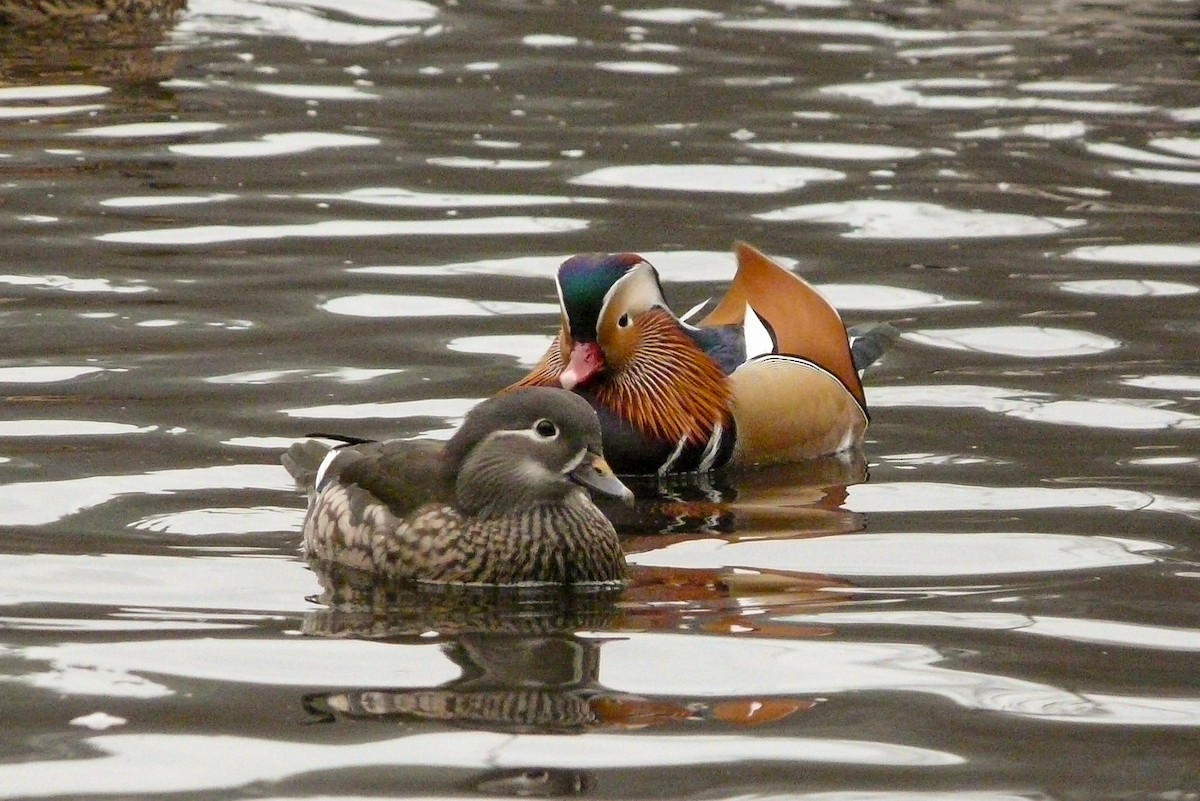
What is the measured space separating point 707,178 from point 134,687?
24.9 feet

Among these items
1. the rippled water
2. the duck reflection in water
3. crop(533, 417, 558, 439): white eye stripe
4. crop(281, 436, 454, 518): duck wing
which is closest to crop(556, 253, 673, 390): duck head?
the rippled water

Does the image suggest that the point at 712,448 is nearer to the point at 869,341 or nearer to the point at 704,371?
the point at 704,371

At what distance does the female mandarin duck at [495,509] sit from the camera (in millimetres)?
5703

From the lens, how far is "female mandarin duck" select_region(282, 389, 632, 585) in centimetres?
570

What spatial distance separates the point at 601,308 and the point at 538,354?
4.28ft

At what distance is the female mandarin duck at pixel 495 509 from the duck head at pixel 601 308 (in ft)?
3.81

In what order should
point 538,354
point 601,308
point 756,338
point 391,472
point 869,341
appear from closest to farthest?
point 391,472 < point 601,308 < point 756,338 < point 869,341 < point 538,354

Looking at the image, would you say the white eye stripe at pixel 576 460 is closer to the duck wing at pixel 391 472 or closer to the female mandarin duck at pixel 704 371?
the duck wing at pixel 391 472

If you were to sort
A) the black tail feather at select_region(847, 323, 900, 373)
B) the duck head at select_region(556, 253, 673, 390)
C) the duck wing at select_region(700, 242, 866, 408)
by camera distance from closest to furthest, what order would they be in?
1. the duck head at select_region(556, 253, 673, 390)
2. the duck wing at select_region(700, 242, 866, 408)
3. the black tail feather at select_region(847, 323, 900, 373)

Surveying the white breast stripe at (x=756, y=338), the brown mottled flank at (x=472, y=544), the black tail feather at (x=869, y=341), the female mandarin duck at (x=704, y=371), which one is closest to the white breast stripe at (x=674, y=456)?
the female mandarin duck at (x=704, y=371)

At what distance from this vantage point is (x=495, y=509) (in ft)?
19.0

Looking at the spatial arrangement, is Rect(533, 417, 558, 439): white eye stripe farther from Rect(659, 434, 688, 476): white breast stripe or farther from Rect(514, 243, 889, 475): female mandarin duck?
Rect(659, 434, 688, 476): white breast stripe

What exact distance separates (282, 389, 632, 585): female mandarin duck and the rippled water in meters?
0.15

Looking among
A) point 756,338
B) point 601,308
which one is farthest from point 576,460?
point 756,338
